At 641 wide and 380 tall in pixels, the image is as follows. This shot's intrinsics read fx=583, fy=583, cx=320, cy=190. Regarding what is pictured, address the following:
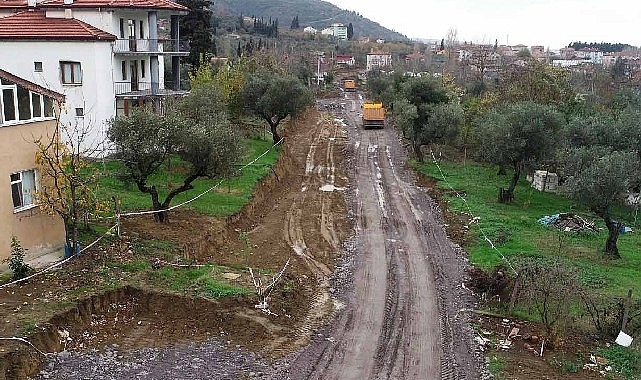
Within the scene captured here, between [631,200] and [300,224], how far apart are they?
62.2 feet

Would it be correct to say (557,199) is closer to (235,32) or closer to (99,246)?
(99,246)

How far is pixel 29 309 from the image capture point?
15.6m

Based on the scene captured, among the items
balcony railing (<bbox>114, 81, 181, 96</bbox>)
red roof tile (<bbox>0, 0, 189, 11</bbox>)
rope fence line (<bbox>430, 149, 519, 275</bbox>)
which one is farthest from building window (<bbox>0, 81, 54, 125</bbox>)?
red roof tile (<bbox>0, 0, 189, 11</bbox>)

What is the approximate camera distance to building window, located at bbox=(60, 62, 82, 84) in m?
32.8

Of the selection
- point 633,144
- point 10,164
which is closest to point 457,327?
point 10,164

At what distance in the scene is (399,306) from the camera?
1903 centimetres

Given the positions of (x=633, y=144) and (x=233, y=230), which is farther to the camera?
(x=633, y=144)

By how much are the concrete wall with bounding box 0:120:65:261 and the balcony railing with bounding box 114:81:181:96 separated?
1735cm

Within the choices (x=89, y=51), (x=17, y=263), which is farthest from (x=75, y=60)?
(x=17, y=263)

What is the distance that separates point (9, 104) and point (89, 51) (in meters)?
16.5

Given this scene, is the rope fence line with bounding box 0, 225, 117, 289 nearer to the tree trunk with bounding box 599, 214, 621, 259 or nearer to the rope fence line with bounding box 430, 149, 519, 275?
the rope fence line with bounding box 430, 149, 519, 275

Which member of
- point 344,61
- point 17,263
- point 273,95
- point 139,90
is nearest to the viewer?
point 17,263

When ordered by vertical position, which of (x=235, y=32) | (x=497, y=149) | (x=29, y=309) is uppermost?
(x=235, y=32)

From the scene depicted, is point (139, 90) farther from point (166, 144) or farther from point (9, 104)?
point (9, 104)
